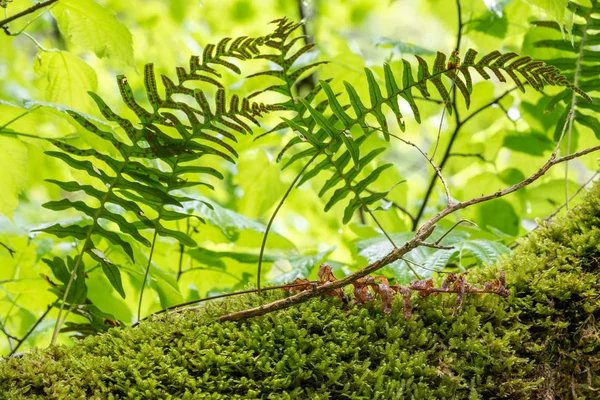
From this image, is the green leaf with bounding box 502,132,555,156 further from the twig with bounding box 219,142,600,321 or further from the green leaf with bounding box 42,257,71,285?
the green leaf with bounding box 42,257,71,285

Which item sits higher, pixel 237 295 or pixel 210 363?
pixel 237 295

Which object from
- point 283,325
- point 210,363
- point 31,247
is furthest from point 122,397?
point 31,247

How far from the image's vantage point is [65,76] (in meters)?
1.38

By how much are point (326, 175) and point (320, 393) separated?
57.5 inches

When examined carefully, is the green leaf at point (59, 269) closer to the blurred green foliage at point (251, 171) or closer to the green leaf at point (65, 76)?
the blurred green foliage at point (251, 171)

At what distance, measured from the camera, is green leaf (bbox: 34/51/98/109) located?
137cm

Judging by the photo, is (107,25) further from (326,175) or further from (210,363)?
(326,175)

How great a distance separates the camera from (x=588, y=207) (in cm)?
98

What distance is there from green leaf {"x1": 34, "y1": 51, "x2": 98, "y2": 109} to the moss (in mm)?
778

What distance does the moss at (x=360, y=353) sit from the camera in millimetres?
749

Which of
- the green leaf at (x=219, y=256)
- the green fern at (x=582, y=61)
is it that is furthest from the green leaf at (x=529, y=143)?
the green leaf at (x=219, y=256)

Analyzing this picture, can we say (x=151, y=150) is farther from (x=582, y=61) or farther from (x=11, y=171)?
(x=582, y=61)

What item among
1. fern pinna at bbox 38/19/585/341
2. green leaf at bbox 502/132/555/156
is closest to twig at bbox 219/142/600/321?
fern pinna at bbox 38/19/585/341

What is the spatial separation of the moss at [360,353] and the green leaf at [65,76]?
0.78 metres
